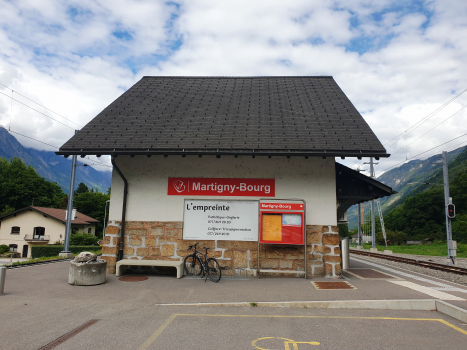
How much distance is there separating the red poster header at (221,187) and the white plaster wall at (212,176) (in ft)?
0.42

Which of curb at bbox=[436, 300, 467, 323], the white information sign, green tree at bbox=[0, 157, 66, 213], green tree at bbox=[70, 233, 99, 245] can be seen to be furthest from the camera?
green tree at bbox=[0, 157, 66, 213]

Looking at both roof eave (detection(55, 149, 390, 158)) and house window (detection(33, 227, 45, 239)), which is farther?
house window (detection(33, 227, 45, 239))

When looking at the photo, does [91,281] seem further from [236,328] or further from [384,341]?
[384,341]

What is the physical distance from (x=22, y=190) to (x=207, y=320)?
216 feet

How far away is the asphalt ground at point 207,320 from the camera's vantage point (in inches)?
173

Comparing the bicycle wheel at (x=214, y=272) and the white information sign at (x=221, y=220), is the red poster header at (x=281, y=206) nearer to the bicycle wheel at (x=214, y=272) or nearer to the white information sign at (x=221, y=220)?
the white information sign at (x=221, y=220)

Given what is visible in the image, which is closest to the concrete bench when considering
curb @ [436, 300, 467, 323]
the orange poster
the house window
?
the orange poster

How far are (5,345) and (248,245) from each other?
19.5 feet

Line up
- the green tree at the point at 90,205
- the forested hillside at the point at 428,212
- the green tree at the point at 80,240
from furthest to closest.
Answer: the green tree at the point at 90,205 < the forested hillside at the point at 428,212 < the green tree at the point at 80,240

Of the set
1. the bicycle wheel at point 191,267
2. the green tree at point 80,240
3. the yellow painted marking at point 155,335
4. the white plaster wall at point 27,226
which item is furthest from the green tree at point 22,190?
the yellow painted marking at point 155,335

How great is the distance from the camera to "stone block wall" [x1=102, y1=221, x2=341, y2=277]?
894cm

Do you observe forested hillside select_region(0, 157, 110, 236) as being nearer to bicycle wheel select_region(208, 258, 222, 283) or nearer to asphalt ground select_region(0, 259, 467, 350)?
bicycle wheel select_region(208, 258, 222, 283)

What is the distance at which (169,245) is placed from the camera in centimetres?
923

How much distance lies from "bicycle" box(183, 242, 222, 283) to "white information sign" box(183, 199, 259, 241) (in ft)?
1.81
